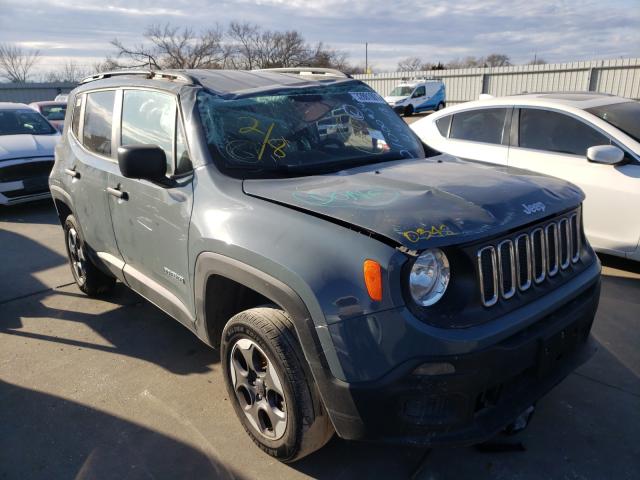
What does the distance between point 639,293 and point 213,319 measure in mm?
3828

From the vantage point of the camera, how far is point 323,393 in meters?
2.09

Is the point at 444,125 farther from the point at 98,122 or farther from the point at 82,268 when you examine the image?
the point at 82,268

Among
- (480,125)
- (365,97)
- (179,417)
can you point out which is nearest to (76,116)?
(365,97)

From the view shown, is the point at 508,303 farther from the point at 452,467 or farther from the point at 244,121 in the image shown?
the point at 244,121

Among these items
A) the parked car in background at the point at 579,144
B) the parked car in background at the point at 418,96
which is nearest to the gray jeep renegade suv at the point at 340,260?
the parked car in background at the point at 579,144

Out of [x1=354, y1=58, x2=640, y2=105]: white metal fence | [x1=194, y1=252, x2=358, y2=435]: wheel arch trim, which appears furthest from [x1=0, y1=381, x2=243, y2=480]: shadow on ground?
[x1=354, y1=58, x2=640, y2=105]: white metal fence

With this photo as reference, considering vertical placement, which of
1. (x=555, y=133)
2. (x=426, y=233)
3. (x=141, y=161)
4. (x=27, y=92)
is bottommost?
(x=27, y=92)

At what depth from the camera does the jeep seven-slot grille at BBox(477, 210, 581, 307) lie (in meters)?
2.11

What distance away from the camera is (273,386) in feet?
7.79

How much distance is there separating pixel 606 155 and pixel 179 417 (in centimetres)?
430

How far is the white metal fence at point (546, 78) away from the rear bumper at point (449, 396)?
1671 centimetres

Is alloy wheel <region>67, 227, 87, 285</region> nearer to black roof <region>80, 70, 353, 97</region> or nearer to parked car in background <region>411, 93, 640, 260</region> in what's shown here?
black roof <region>80, 70, 353, 97</region>

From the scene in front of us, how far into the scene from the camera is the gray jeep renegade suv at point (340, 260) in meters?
1.95

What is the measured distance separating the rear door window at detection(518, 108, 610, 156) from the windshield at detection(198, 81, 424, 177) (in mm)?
2419
